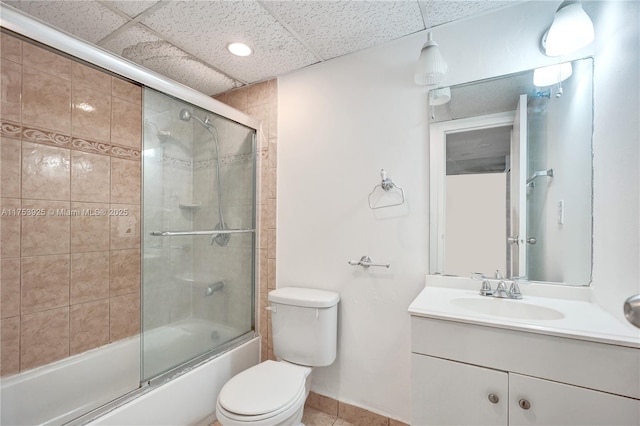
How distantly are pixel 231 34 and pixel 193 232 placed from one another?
3.84ft

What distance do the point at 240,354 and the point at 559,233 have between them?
75.2 inches

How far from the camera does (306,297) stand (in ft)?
5.45

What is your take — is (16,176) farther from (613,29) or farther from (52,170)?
(613,29)

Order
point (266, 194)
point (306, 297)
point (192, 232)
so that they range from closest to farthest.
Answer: point (306, 297) → point (192, 232) → point (266, 194)

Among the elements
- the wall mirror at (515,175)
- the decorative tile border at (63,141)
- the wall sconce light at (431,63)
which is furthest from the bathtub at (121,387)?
the wall sconce light at (431,63)

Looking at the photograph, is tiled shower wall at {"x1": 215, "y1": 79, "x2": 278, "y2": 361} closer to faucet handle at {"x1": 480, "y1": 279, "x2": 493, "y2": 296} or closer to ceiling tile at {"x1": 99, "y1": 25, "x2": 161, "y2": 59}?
ceiling tile at {"x1": 99, "y1": 25, "x2": 161, "y2": 59}

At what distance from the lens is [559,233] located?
49.6 inches

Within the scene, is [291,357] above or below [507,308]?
below

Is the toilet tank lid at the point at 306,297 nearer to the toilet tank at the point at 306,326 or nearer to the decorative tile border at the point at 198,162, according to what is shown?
the toilet tank at the point at 306,326

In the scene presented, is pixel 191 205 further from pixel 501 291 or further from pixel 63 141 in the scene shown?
pixel 501 291

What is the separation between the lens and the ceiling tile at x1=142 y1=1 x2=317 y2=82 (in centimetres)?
138

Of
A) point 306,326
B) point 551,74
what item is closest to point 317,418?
point 306,326

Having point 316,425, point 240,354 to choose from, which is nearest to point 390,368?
point 316,425

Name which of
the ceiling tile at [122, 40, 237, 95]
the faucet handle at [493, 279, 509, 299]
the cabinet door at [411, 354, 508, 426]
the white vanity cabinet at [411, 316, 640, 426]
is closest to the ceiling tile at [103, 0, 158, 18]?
the ceiling tile at [122, 40, 237, 95]
